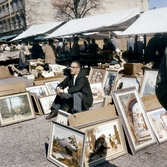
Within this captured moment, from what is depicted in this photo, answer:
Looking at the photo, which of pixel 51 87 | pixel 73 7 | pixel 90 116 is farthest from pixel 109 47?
pixel 73 7

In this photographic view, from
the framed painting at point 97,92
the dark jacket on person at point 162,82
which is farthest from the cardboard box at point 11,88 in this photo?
the dark jacket on person at point 162,82

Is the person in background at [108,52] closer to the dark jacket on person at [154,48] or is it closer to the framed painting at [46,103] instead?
the dark jacket on person at [154,48]

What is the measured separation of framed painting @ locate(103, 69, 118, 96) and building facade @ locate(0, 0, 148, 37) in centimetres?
3614

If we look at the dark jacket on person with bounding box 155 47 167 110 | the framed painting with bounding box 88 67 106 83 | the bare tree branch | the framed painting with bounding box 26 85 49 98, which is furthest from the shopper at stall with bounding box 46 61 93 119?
the bare tree branch

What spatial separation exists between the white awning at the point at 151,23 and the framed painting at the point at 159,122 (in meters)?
4.52

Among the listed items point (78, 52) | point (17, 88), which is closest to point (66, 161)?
point (17, 88)

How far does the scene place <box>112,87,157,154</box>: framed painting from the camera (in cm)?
396

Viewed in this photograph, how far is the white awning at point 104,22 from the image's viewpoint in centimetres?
1078

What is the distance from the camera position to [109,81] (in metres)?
7.63

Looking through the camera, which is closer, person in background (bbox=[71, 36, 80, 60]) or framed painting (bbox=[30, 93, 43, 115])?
framed painting (bbox=[30, 93, 43, 115])

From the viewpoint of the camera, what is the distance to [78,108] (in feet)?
17.2

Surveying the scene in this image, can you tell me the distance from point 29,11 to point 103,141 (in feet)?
134

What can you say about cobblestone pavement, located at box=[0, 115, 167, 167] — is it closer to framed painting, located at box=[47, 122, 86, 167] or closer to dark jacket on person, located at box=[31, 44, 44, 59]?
framed painting, located at box=[47, 122, 86, 167]

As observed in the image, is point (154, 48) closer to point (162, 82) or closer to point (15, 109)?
point (15, 109)
